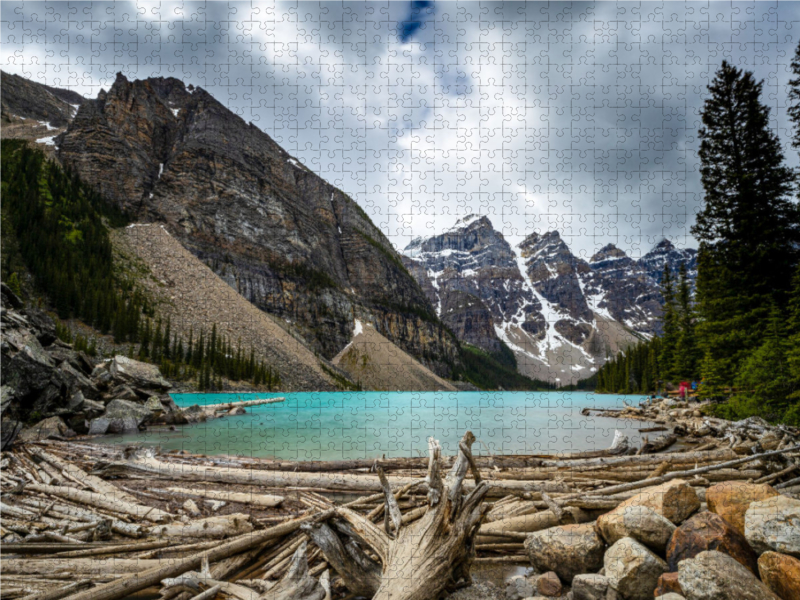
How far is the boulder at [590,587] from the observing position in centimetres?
363

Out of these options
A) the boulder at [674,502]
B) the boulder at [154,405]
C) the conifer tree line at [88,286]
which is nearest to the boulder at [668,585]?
the boulder at [674,502]

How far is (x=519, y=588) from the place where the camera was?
4.03 meters

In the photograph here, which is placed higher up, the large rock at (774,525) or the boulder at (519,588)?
the large rock at (774,525)

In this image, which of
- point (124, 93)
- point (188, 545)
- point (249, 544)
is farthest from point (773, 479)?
point (124, 93)

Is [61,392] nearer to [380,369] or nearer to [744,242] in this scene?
[744,242]

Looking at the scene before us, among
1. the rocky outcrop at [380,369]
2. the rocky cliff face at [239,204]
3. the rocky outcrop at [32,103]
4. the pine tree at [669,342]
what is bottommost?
the rocky outcrop at [380,369]

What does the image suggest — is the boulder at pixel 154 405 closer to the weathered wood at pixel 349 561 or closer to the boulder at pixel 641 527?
the weathered wood at pixel 349 561

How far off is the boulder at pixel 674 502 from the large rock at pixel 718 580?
0.99 metres

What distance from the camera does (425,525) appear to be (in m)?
3.59

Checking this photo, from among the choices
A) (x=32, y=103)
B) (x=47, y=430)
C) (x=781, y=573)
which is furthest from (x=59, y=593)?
(x=32, y=103)

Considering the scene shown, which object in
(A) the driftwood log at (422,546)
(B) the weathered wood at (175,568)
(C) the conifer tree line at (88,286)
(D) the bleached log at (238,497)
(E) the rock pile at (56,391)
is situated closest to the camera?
(A) the driftwood log at (422,546)

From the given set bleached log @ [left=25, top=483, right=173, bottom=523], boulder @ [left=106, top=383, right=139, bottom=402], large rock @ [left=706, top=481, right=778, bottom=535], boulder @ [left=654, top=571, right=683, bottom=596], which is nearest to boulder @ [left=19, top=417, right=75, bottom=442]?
boulder @ [left=106, top=383, right=139, bottom=402]

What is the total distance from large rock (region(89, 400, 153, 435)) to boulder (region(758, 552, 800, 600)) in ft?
72.1

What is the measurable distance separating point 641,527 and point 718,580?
0.95 m
